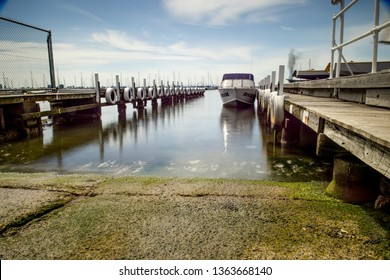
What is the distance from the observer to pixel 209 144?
911cm

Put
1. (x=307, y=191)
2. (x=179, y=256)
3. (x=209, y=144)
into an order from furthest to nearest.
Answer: (x=209, y=144), (x=307, y=191), (x=179, y=256)

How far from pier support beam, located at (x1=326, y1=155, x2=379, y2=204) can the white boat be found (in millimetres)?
21227

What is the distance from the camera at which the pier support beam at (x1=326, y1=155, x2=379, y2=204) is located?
308 centimetres

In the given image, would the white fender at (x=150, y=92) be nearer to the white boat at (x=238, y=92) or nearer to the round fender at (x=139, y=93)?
the round fender at (x=139, y=93)

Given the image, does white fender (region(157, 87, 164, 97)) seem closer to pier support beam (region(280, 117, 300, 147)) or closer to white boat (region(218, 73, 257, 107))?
white boat (region(218, 73, 257, 107))

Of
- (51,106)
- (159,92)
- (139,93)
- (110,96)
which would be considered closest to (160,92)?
(159,92)

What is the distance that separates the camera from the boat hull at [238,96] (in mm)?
24094

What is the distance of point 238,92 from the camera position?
944 inches

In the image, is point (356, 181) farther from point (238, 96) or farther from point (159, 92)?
point (159, 92)

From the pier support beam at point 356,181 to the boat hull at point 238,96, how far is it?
21.2 meters

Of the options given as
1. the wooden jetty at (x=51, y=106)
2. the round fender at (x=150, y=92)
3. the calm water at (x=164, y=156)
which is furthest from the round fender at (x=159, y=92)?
the calm water at (x=164, y=156)
